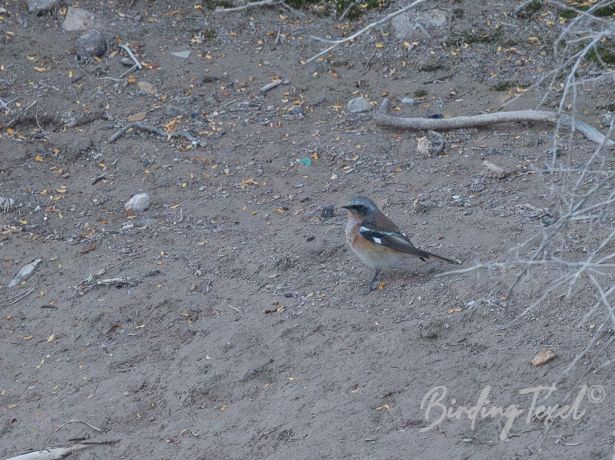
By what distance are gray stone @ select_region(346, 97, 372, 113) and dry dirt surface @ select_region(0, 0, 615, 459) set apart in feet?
0.24

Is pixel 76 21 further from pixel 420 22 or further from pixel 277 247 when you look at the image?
pixel 277 247

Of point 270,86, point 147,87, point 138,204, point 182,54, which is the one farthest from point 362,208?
point 182,54

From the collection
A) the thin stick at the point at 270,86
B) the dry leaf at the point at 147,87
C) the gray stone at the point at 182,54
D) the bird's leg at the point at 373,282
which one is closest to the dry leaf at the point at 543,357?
the bird's leg at the point at 373,282

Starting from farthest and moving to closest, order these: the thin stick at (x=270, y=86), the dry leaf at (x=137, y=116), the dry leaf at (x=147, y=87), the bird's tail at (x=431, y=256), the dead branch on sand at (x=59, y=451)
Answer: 1. the dry leaf at (x=147, y=87)
2. the thin stick at (x=270, y=86)
3. the dry leaf at (x=137, y=116)
4. the bird's tail at (x=431, y=256)
5. the dead branch on sand at (x=59, y=451)

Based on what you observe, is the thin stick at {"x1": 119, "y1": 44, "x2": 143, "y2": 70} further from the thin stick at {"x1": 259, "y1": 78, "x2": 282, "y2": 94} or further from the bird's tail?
the bird's tail

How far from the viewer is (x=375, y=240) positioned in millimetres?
6398

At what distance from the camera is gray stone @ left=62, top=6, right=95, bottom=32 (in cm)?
951

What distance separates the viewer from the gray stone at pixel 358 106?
8523 millimetres

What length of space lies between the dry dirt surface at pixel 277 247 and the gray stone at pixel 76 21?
0.09m

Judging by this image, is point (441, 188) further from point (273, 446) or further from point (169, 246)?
point (273, 446)

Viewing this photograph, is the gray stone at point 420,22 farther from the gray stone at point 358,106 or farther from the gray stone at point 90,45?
the gray stone at point 90,45

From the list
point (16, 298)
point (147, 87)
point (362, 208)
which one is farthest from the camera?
point (147, 87)

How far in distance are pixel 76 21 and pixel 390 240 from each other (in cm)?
462

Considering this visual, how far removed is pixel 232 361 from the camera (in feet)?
19.6
